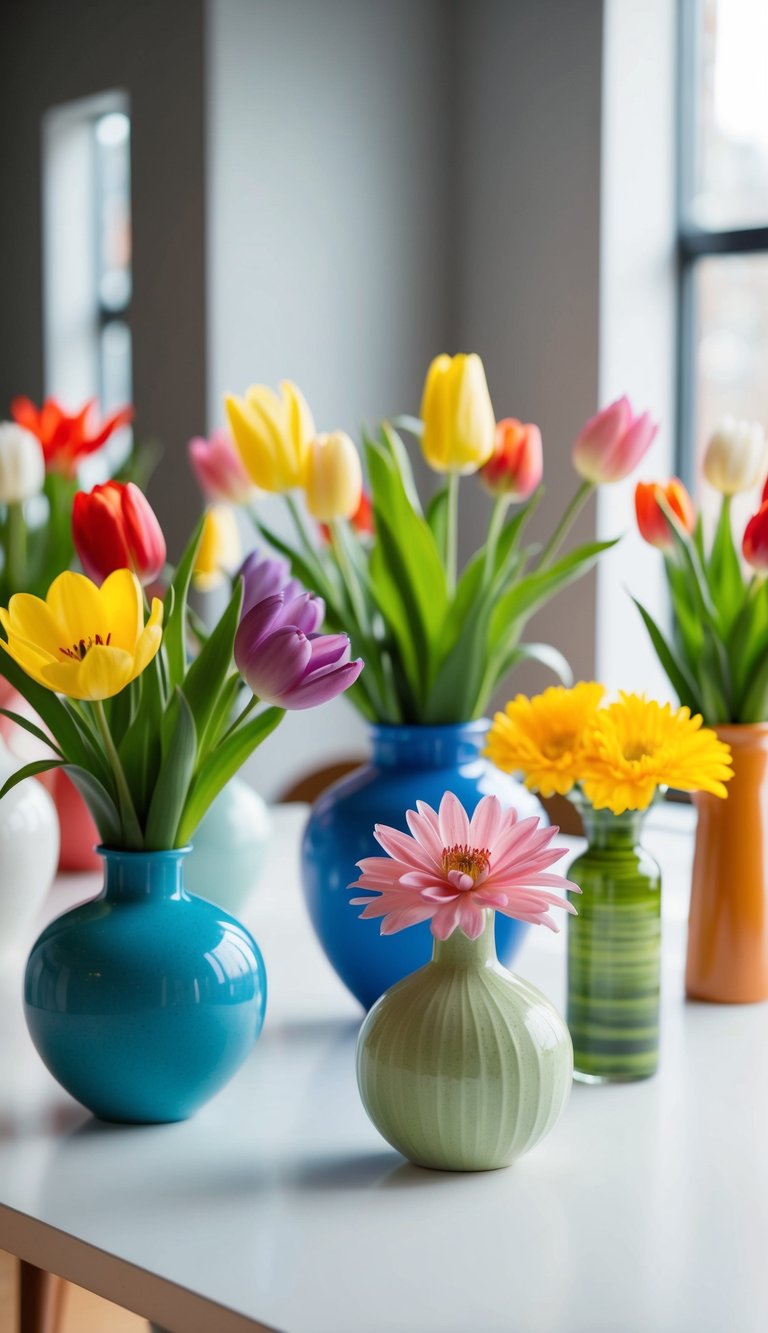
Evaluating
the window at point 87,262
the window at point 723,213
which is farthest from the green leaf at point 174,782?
the window at point 87,262

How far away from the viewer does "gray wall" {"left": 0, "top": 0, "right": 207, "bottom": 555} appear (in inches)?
120

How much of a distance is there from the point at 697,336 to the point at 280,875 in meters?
1.94

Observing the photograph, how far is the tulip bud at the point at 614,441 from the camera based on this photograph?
1.02 metres

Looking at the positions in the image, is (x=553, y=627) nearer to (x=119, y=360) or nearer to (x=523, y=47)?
(x=523, y=47)

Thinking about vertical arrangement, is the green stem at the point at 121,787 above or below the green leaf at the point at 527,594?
below

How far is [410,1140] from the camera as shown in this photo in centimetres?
72

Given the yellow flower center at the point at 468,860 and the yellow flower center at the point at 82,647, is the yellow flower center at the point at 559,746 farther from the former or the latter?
the yellow flower center at the point at 82,647

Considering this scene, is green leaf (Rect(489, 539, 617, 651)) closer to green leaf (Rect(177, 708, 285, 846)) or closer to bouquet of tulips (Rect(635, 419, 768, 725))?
bouquet of tulips (Rect(635, 419, 768, 725))

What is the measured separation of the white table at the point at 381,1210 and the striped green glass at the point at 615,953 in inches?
0.8

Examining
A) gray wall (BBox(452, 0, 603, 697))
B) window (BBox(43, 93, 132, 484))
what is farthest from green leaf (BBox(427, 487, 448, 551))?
window (BBox(43, 93, 132, 484))

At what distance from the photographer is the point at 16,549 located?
133 cm

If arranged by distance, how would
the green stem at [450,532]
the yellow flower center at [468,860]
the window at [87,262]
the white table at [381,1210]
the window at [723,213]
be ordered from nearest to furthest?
the white table at [381,1210]
the yellow flower center at [468,860]
the green stem at [450,532]
the window at [723,213]
the window at [87,262]

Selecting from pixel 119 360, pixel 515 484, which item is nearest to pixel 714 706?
pixel 515 484

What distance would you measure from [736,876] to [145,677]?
0.44 metres
